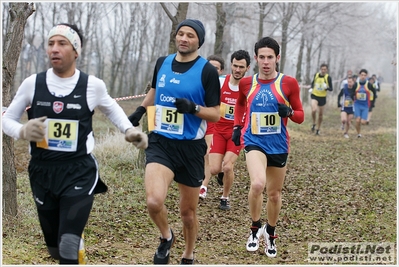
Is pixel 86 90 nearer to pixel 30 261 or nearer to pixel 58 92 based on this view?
pixel 58 92

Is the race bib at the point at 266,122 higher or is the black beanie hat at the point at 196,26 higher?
Result: the black beanie hat at the point at 196,26

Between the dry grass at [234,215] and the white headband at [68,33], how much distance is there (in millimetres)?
2318

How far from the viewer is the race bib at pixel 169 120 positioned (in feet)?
16.1

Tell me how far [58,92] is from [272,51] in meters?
2.69

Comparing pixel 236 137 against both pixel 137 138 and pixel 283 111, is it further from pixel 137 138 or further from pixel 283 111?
pixel 137 138

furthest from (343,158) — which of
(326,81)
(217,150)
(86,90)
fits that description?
(86,90)

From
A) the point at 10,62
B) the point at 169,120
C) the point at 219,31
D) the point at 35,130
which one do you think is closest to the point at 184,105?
the point at 169,120

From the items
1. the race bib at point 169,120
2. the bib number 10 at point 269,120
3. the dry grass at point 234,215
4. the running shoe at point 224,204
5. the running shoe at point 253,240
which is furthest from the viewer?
the running shoe at point 224,204

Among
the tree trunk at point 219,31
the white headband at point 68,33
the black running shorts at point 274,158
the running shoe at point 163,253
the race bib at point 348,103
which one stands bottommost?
the running shoe at point 163,253

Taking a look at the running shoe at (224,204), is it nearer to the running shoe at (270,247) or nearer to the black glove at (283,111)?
the running shoe at (270,247)

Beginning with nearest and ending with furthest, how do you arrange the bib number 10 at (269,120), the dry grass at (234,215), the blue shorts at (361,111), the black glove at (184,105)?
the black glove at (184,105)
the bib number 10 at (269,120)
the dry grass at (234,215)
the blue shorts at (361,111)

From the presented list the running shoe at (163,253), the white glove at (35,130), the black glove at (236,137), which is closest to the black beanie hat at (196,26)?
the black glove at (236,137)

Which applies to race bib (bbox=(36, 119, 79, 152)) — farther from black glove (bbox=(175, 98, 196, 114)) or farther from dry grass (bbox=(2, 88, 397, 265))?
dry grass (bbox=(2, 88, 397, 265))

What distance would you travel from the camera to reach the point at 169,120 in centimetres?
490
